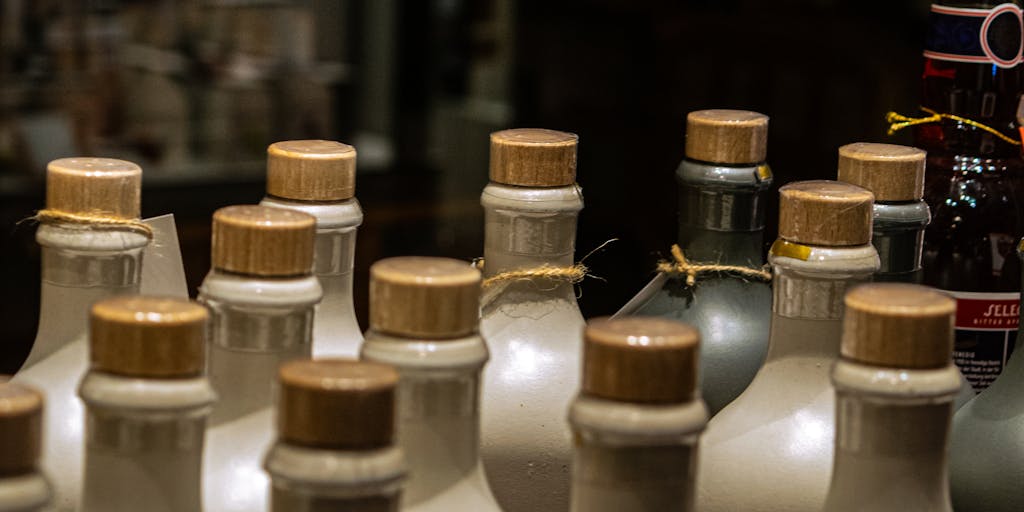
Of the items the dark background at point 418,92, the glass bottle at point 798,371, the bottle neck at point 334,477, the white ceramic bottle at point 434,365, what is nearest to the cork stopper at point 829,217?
the glass bottle at point 798,371

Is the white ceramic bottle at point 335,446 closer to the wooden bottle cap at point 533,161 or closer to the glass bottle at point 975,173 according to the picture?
the wooden bottle cap at point 533,161

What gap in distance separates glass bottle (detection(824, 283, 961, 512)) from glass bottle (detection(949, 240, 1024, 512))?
0.65ft

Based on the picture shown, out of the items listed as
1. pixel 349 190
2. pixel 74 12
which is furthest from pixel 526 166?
pixel 74 12

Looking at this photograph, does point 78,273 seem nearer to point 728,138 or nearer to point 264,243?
point 264,243

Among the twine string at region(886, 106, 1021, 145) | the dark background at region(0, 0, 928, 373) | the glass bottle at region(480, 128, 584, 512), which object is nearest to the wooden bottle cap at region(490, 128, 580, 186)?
the glass bottle at region(480, 128, 584, 512)

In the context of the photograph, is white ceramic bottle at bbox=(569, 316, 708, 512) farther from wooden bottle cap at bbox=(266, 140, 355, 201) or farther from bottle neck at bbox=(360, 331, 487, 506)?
wooden bottle cap at bbox=(266, 140, 355, 201)

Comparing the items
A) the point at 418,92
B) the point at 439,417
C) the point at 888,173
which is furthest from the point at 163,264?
the point at 418,92

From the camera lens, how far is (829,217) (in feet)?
2.52

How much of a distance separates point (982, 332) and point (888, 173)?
0.22 m

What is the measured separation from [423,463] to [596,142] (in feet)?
8.94

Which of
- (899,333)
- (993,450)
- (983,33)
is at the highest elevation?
(983,33)

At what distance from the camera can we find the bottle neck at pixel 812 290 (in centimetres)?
77

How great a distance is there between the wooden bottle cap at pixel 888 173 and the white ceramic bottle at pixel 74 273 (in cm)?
41

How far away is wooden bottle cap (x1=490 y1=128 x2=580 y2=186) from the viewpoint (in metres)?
0.85
